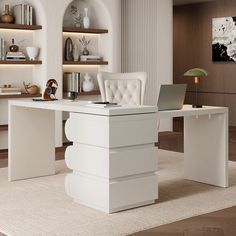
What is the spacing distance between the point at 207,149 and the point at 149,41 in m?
3.80

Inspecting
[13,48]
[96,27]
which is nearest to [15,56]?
[13,48]

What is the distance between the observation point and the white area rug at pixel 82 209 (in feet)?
11.7

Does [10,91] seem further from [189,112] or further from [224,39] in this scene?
[224,39]

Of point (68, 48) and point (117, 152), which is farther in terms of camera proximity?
point (68, 48)

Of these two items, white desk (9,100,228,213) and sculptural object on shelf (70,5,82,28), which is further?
sculptural object on shelf (70,5,82,28)

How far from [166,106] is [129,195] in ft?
3.23

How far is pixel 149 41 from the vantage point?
8398mm

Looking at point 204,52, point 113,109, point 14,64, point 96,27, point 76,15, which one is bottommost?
point 113,109

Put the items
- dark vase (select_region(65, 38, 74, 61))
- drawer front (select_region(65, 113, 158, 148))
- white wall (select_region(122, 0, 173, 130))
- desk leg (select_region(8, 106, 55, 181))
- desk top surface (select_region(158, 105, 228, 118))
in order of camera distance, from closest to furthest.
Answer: drawer front (select_region(65, 113, 158, 148)) → desk top surface (select_region(158, 105, 228, 118)) → desk leg (select_region(8, 106, 55, 181)) → dark vase (select_region(65, 38, 74, 61)) → white wall (select_region(122, 0, 173, 130))

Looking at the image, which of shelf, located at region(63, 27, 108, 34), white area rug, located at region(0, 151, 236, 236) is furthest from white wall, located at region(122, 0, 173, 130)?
white area rug, located at region(0, 151, 236, 236)

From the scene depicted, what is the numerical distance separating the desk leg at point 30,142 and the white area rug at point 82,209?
0.45ft

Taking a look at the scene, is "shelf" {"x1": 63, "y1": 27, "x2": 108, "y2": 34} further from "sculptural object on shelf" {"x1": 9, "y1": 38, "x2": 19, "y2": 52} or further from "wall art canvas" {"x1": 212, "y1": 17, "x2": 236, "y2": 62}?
"wall art canvas" {"x1": 212, "y1": 17, "x2": 236, "y2": 62}

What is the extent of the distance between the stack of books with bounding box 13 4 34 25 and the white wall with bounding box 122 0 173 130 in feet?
5.67

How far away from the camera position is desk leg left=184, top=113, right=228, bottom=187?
15.8ft
